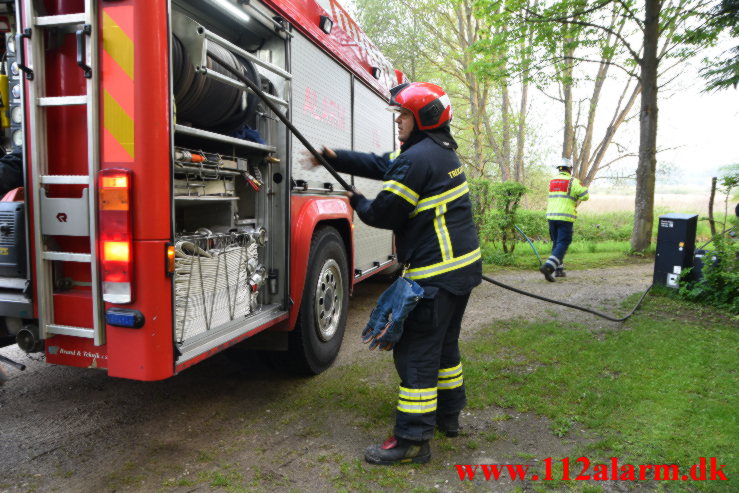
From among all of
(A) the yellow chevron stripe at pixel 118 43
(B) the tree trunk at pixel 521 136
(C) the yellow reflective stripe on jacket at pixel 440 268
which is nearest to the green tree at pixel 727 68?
(C) the yellow reflective stripe on jacket at pixel 440 268

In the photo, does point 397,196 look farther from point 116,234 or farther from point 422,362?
point 116,234

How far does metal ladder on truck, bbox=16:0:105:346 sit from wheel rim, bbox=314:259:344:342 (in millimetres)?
1769

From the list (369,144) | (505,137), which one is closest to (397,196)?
(369,144)

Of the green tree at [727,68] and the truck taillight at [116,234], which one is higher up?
the green tree at [727,68]

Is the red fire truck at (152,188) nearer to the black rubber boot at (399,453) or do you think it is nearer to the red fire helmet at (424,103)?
the red fire helmet at (424,103)

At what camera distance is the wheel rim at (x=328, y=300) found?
152 inches

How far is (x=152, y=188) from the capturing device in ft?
7.17

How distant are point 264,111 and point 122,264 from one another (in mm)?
1518

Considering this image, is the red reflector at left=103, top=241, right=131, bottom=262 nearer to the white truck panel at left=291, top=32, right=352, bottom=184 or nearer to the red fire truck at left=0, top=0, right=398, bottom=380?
the red fire truck at left=0, top=0, right=398, bottom=380

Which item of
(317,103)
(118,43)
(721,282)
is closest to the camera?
(118,43)

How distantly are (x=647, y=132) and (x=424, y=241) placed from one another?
30.1 feet

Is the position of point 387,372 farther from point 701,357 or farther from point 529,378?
point 701,357

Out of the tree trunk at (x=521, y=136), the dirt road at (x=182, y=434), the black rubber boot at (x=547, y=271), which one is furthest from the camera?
the tree trunk at (x=521, y=136)

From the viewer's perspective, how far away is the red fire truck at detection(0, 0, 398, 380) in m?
2.18
